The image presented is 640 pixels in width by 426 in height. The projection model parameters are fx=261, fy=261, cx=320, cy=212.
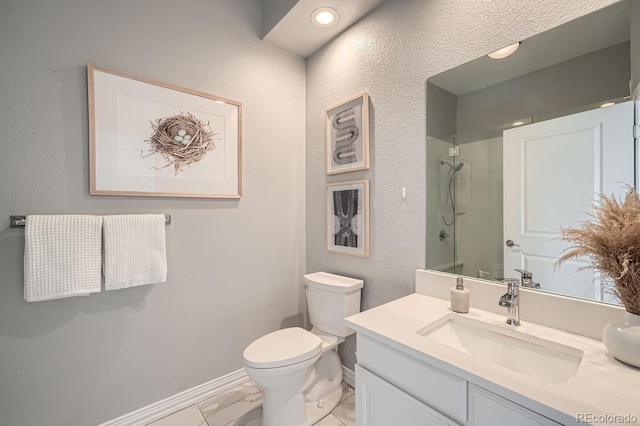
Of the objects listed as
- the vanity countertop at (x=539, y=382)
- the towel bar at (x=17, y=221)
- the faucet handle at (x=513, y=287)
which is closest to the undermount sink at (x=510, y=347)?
the vanity countertop at (x=539, y=382)

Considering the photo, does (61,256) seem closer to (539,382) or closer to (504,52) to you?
(539,382)

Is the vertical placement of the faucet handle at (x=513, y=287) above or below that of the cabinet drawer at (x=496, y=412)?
above

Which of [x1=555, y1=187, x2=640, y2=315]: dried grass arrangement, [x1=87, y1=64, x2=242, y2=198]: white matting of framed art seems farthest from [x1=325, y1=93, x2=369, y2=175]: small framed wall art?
[x1=555, y1=187, x2=640, y2=315]: dried grass arrangement

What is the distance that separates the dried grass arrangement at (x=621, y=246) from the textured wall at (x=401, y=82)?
67 cm

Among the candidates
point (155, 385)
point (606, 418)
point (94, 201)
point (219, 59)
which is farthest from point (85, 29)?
point (606, 418)

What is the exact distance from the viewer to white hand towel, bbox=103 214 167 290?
1324mm

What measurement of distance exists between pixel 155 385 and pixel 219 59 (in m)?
2.05

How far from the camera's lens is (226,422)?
147cm

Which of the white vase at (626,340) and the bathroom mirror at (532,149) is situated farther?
the bathroom mirror at (532,149)

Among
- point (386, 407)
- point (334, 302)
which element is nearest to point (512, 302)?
point (386, 407)

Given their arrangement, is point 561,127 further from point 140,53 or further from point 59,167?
point 59,167

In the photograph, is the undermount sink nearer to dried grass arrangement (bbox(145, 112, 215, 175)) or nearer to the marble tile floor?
the marble tile floor

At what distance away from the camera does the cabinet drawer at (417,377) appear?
29.0 inches

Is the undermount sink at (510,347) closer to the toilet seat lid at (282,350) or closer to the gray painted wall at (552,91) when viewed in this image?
the toilet seat lid at (282,350)
